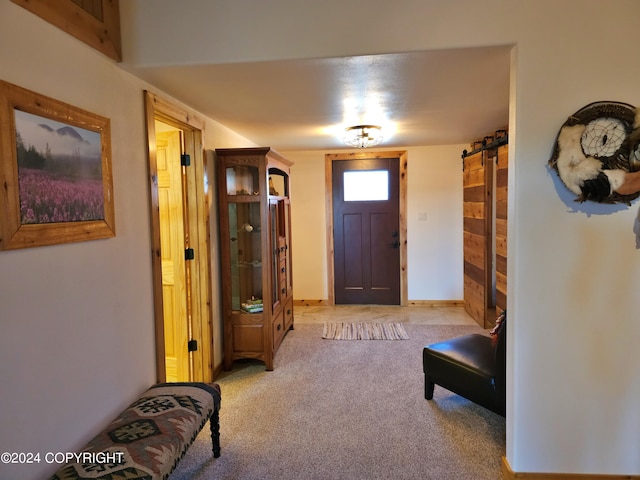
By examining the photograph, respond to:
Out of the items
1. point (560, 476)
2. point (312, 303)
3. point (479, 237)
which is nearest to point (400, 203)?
point (479, 237)

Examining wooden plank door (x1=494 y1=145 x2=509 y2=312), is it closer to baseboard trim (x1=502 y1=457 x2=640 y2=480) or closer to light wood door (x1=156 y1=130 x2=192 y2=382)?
baseboard trim (x1=502 y1=457 x2=640 y2=480)

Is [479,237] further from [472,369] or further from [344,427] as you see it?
[344,427]

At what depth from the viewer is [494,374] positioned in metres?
2.24

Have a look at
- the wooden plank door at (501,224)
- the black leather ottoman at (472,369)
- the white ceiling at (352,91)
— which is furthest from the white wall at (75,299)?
the wooden plank door at (501,224)

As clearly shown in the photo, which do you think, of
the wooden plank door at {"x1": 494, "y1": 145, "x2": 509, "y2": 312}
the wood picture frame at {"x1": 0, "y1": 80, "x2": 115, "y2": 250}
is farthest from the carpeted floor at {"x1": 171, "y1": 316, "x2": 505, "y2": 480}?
the wood picture frame at {"x1": 0, "y1": 80, "x2": 115, "y2": 250}

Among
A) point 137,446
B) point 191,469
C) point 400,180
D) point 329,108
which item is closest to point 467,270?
point 400,180

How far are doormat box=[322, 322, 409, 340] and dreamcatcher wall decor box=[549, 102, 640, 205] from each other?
269cm

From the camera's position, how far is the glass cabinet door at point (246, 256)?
340cm

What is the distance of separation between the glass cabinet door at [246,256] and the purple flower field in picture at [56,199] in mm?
1625

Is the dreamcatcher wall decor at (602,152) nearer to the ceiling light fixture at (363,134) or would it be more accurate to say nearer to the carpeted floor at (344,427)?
the carpeted floor at (344,427)

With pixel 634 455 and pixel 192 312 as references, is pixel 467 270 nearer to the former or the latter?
pixel 634 455

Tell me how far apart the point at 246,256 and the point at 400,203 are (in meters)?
2.64

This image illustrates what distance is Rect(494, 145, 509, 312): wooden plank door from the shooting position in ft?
11.7

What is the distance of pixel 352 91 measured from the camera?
8.14 ft
